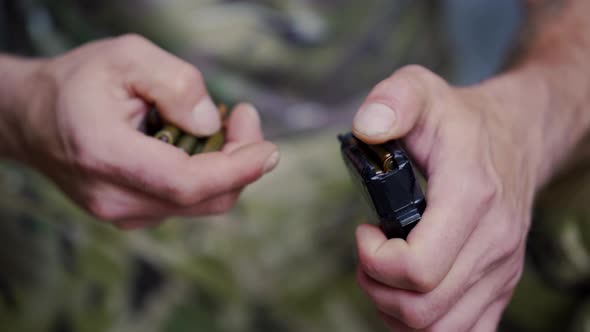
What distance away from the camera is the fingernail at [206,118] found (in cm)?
51

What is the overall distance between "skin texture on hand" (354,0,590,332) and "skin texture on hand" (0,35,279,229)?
0.39 ft

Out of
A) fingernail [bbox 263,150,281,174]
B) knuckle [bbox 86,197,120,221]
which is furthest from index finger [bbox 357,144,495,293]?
knuckle [bbox 86,197,120,221]

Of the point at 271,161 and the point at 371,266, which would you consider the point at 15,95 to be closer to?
the point at 271,161

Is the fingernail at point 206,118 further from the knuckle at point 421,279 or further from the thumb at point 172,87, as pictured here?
the knuckle at point 421,279

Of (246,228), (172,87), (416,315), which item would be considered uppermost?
(172,87)

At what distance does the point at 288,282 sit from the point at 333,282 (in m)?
0.06

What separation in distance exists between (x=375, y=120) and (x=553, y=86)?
0.31 metres

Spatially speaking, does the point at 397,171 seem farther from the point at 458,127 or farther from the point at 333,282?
the point at 333,282

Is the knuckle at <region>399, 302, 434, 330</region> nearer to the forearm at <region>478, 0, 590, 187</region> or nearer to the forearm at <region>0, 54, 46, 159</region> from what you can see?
the forearm at <region>478, 0, 590, 187</region>

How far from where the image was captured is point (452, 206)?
0.42 meters

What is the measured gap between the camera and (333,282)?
2.65 feet

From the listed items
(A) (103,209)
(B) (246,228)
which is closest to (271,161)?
(A) (103,209)

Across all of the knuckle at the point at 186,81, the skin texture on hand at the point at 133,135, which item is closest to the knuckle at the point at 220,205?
the skin texture on hand at the point at 133,135

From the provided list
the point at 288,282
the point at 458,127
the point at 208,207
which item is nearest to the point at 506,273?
the point at 458,127
